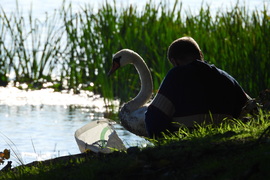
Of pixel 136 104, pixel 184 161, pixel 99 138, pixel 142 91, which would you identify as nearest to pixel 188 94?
pixel 99 138

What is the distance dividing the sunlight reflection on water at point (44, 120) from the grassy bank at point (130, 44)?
0.51 meters

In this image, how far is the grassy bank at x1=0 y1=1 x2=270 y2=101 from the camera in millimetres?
12398

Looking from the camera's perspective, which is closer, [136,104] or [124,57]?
[136,104]

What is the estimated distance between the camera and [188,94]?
6586 mm

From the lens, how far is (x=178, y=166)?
520 centimetres

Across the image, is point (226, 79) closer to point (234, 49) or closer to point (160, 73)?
point (234, 49)

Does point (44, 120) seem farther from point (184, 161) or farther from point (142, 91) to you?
point (184, 161)

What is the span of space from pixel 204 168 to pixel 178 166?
244mm

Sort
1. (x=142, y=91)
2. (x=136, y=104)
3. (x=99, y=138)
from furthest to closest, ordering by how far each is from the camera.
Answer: (x=142, y=91) → (x=136, y=104) → (x=99, y=138)

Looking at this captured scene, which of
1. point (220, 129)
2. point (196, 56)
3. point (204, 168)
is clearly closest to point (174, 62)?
point (196, 56)

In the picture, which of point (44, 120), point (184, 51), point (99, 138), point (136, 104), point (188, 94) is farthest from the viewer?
point (44, 120)

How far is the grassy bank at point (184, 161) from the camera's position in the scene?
4.91 meters

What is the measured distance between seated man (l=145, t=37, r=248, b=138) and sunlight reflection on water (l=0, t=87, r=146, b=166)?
1.76 metres

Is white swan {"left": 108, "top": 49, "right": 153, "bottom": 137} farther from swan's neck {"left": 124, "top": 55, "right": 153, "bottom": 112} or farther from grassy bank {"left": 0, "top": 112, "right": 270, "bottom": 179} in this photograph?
grassy bank {"left": 0, "top": 112, "right": 270, "bottom": 179}
